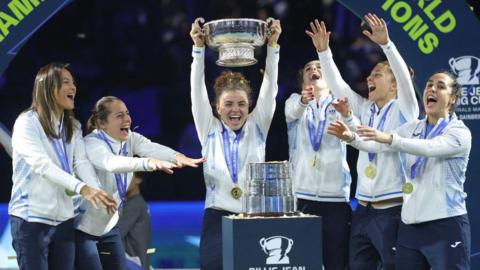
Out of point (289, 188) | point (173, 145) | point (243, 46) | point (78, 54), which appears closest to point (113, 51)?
point (78, 54)

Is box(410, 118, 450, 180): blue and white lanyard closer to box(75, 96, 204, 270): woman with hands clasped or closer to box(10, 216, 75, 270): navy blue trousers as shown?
box(75, 96, 204, 270): woman with hands clasped

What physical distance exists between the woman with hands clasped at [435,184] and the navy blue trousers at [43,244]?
4.74 ft

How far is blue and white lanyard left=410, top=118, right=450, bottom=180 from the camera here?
14.2 feet

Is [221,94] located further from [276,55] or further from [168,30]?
[168,30]

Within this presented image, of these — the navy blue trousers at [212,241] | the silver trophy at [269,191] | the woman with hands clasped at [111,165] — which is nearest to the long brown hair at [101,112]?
the woman with hands clasped at [111,165]

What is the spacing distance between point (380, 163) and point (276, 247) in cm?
160

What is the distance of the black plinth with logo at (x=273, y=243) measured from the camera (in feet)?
10.8

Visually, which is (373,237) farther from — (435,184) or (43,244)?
(43,244)

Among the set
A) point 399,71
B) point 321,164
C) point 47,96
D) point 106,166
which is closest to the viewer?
point 47,96

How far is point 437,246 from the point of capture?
168 inches

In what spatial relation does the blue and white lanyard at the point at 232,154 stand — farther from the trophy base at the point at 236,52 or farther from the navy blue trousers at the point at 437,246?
the navy blue trousers at the point at 437,246

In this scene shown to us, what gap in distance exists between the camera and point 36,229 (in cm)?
418

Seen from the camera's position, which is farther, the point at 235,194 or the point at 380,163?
the point at 380,163

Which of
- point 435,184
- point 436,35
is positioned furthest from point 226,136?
point 436,35
